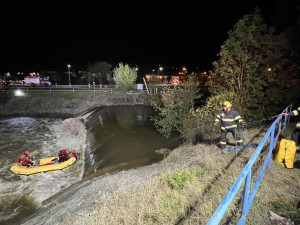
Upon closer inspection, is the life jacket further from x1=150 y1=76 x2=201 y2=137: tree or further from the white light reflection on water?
the white light reflection on water

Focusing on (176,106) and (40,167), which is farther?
(176,106)

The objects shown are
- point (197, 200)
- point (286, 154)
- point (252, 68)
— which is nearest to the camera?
point (197, 200)

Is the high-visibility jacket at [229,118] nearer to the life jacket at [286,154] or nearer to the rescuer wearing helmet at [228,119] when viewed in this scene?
the rescuer wearing helmet at [228,119]

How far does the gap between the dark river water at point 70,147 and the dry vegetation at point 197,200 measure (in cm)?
482

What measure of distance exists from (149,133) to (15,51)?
84.6 meters

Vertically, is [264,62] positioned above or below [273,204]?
above

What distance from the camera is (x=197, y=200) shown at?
165 inches

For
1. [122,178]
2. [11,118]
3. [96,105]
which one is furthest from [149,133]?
[11,118]

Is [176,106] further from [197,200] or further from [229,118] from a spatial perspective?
[197,200]

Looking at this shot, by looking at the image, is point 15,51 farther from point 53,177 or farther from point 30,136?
point 53,177

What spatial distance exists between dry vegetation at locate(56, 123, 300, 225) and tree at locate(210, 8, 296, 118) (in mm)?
8794

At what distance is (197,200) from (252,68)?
11.8 meters

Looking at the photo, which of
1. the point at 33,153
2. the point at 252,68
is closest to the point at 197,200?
the point at 252,68

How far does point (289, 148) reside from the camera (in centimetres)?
543
